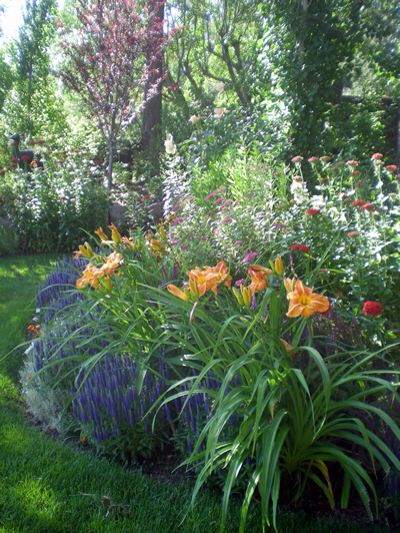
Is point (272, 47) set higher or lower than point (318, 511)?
higher

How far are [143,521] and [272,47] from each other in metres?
5.75

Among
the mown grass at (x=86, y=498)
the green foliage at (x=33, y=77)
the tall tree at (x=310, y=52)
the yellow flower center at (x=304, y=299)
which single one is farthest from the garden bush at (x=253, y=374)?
the green foliage at (x=33, y=77)

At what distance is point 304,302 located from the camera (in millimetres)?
2078

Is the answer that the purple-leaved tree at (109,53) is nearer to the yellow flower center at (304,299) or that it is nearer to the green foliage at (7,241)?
the green foliage at (7,241)

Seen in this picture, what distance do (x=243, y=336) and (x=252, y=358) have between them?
0.63ft

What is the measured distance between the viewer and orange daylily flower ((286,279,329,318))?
2045 mm

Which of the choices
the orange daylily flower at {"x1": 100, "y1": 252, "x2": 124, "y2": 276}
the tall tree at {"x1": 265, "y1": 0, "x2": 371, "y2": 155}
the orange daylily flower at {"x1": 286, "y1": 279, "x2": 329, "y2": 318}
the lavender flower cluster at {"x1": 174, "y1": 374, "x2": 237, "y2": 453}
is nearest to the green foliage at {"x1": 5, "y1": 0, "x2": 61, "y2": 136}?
the tall tree at {"x1": 265, "y1": 0, "x2": 371, "y2": 155}

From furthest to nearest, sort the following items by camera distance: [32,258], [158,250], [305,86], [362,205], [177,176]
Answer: [32,258] → [305,86] → [177,176] → [158,250] → [362,205]

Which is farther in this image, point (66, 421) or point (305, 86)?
point (305, 86)

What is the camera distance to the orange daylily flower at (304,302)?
6.71 ft

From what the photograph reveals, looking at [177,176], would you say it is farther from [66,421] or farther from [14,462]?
[14,462]

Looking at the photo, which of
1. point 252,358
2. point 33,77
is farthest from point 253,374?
point 33,77

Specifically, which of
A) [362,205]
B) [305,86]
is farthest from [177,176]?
[362,205]

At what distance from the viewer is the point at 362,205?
3.03 meters
